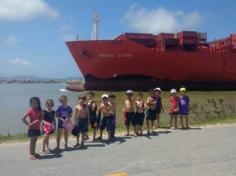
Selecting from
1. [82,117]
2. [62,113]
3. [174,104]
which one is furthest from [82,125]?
[174,104]

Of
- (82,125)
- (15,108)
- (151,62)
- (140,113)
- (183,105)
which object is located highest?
(151,62)

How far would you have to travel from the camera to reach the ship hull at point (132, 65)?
33.3 meters

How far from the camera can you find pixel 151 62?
110ft

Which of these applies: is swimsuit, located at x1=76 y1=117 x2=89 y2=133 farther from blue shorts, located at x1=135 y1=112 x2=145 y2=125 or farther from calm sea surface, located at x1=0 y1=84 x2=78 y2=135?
calm sea surface, located at x1=0 y1=84 x2=78 y2=135

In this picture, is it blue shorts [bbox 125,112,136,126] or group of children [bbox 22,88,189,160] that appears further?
blue shorts [bbox 125,112,136,126]

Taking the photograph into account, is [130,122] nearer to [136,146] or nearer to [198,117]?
[136,146]

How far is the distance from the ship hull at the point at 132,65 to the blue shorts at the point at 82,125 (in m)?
24.6

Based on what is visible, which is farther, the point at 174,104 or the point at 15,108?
the point at 15,108

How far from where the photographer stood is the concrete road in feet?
19.6

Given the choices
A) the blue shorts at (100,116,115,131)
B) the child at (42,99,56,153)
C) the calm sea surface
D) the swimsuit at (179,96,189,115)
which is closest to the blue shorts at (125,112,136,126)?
the blue shorts at (100,116,115,131)

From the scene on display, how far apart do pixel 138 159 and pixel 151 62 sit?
2709cm

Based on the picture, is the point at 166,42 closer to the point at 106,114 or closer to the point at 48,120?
the point at 106,114

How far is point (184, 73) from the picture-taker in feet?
115

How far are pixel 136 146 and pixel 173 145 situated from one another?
0.78 metres
